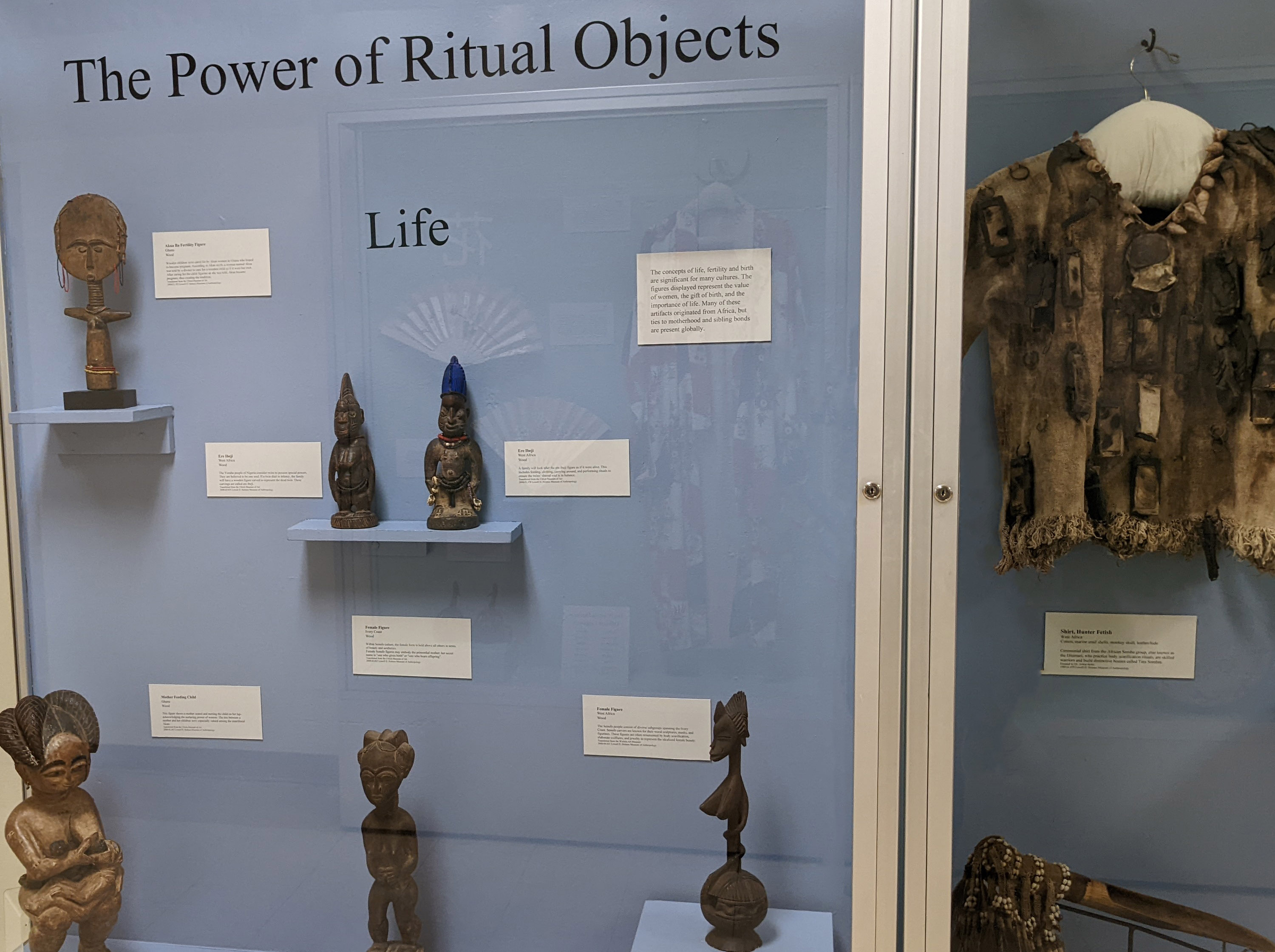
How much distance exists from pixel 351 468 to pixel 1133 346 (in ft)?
3.51

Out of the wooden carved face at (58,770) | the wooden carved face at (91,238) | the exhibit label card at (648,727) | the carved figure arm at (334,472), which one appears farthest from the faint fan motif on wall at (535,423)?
the wooden carved face at (58,770)

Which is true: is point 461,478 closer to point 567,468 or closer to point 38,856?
point 567,468

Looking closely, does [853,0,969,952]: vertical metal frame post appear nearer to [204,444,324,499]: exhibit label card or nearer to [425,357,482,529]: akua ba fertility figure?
[425,357,482,529]: akua ba fertility figure

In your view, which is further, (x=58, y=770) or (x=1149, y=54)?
(x=58, y=770)

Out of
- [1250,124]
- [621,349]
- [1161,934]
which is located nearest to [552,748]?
[621,349]

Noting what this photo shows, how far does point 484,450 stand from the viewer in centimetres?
149

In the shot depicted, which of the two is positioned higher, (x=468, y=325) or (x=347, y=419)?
(x=468, y=325)

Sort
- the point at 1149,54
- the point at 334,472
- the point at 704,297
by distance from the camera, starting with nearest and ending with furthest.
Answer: the point at 1149,54 < the point at 704,297 < the point at 334,472

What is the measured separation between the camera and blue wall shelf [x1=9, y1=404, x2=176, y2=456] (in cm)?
156

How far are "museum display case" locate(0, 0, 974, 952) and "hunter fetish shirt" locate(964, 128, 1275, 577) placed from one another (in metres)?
0.10

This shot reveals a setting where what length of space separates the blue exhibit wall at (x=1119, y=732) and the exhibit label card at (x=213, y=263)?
3.41ft

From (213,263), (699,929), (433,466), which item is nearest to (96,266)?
(213,263)

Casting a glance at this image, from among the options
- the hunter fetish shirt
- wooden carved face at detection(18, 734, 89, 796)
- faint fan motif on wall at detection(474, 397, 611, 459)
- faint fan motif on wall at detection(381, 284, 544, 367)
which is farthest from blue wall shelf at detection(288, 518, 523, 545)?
the hunter fetish shirt

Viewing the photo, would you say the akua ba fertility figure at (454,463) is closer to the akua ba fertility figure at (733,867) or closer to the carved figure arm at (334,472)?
the carved figure arm at (334,472)
